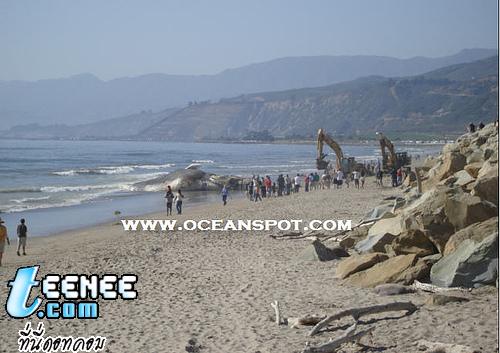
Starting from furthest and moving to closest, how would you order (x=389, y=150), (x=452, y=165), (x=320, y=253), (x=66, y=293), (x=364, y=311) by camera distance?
(x=389, y=150)
(x=452, y=165)
(x=320, y=253)
(x=66, y=293)
(x=364, y=311)

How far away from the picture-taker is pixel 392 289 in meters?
7.98

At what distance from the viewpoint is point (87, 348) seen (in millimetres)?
6898

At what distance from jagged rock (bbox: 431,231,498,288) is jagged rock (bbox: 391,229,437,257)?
888 millimetres

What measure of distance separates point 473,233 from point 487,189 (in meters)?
1.08

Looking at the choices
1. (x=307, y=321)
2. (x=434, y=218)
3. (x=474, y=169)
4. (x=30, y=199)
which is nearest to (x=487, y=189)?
(x=434, y=218)

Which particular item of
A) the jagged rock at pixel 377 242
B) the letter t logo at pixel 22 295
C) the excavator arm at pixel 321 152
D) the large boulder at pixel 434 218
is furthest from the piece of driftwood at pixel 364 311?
the excavator arm at pixel 321 152

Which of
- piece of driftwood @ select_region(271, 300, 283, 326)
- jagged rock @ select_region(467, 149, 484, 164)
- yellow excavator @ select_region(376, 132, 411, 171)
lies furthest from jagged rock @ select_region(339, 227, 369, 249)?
yellow excavator @ select_region(376, 132, 411, 171)

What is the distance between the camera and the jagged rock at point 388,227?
948 centimetres

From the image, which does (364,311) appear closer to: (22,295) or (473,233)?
(473,233)

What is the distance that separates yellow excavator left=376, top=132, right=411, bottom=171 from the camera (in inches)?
1232

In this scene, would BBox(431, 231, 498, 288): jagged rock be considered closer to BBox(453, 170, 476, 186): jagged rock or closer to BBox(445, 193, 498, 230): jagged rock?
BBox(445, 193, 498, 230): jagged rock

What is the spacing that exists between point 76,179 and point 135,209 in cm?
1972

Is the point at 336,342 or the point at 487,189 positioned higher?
the point at 487,189

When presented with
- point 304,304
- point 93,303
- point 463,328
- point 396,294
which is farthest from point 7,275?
point 463,328
